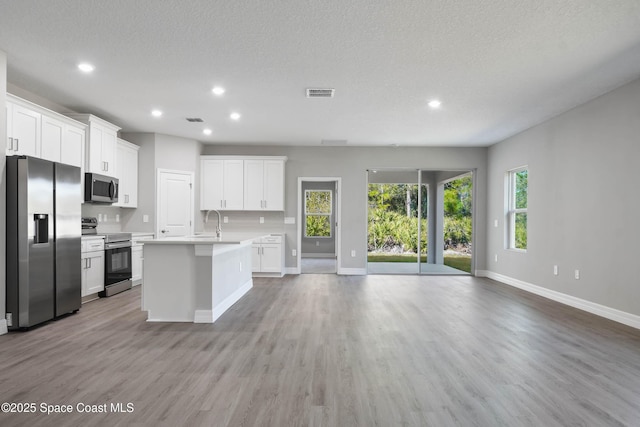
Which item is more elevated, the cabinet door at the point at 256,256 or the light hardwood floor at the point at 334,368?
the cabinet door at the point at 256,256

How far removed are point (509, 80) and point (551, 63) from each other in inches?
19.5

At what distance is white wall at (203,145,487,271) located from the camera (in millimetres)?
7719

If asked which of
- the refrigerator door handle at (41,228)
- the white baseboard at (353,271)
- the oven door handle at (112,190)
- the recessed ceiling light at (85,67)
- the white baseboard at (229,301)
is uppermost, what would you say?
the recessed ceiling light at (85,67)

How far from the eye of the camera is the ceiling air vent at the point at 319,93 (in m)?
4.48

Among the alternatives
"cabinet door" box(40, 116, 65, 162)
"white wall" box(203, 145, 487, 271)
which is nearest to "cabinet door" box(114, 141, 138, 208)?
"cabinet door" box(40, 116, 65, 162)

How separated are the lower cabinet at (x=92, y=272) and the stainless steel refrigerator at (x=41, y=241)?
562mm

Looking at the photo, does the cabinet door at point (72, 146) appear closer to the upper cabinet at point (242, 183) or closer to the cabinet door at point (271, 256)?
the upper cabinet at point (242, 183)

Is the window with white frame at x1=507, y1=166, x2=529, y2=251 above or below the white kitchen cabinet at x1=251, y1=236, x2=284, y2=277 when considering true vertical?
above

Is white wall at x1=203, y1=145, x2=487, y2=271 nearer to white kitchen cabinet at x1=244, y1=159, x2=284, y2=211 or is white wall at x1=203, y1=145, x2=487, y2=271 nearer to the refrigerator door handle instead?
white kitchen cabinet at x1=244, y1=159, x2=284, y2=211

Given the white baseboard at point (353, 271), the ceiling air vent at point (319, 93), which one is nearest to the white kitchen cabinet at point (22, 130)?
the ceiling air vent at point (319, 93)

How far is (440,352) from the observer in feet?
10.2

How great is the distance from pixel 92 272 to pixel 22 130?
1986mm

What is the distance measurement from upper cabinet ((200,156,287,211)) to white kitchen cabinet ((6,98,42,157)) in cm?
333

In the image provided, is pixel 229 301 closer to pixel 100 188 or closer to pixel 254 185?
pixel 100 188
